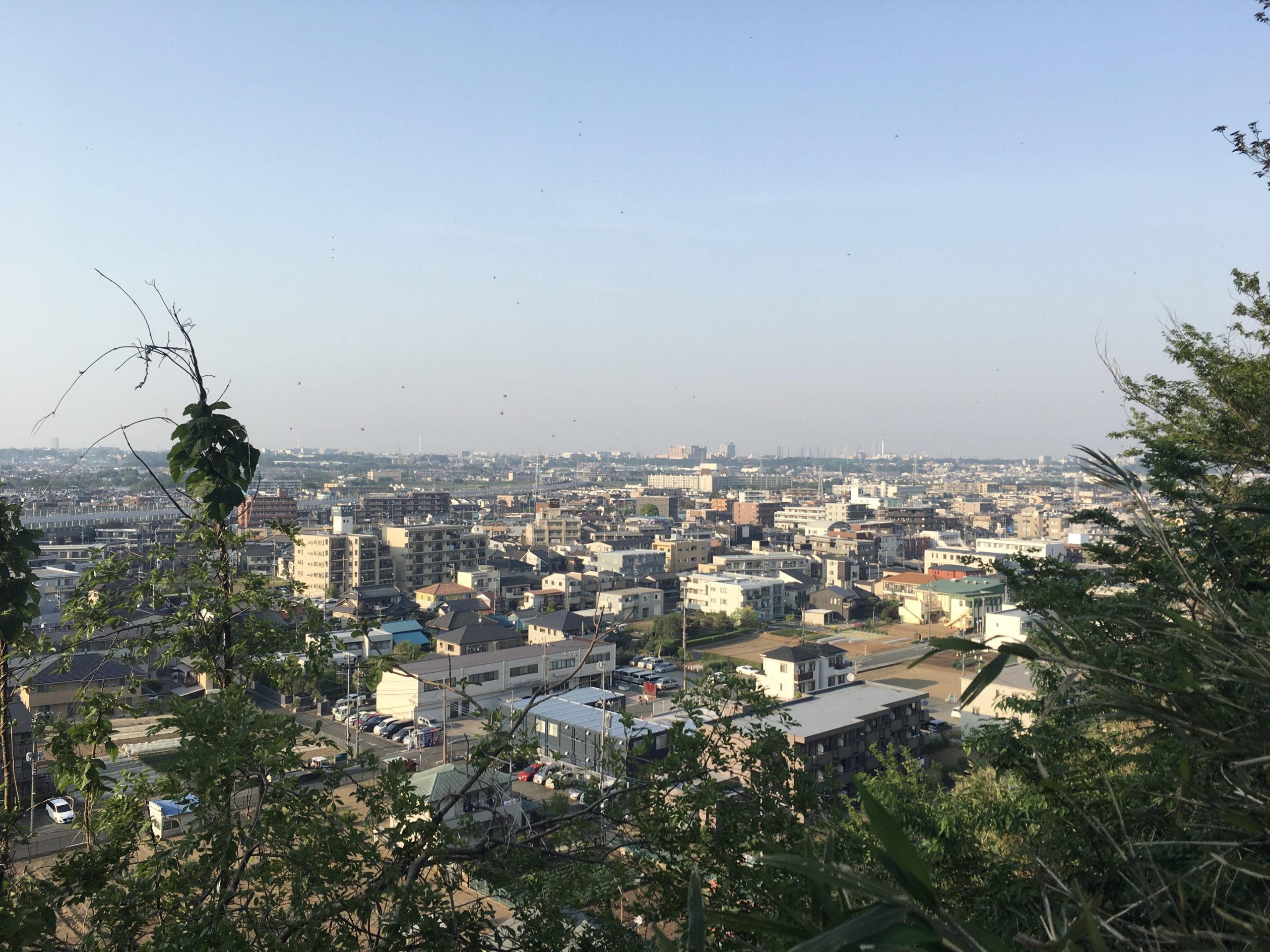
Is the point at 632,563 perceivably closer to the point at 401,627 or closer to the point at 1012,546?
the point at 401,627

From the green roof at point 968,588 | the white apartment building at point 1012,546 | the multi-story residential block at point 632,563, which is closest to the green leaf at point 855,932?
the green roof at point 968,588

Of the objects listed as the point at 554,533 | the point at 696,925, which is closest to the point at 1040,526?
the point at 554,533

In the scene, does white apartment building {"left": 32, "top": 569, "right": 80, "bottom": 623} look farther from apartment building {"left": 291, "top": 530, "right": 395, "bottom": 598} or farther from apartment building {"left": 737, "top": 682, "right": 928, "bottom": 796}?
apartment building {"left": 737, "top": 682, "right": 928, "bottom": 796}

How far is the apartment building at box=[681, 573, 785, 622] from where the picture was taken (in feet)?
50.5

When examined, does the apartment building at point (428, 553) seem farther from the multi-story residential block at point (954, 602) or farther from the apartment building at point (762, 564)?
the multi-story residential block at point (954, 602)

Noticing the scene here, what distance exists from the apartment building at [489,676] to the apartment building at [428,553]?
23.7 feet

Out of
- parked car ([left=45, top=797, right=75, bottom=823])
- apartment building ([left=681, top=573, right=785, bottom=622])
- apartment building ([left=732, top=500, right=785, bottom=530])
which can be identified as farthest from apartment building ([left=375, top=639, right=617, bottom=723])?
apartment building ([left=732, top=500, right=785, bottom=530])

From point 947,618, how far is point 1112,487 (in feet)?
51.8

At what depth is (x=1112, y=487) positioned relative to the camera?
2.78ft

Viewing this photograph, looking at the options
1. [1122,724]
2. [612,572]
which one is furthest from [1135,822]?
[612,572]

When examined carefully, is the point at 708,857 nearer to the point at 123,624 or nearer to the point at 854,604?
the point at 123,624

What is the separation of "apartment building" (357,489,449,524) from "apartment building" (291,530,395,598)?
26.1 ft

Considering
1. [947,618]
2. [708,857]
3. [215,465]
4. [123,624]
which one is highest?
[215,465]

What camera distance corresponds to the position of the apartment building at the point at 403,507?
1040 inches
